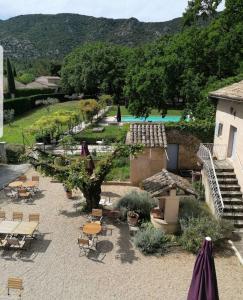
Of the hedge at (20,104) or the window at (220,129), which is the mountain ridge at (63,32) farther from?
the window at (220,129)

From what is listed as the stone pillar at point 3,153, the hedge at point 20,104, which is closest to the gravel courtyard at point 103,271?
the stone pillar at point 3,153

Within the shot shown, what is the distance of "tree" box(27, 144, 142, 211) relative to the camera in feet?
49.4

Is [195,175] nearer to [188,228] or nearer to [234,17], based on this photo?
[188,228]

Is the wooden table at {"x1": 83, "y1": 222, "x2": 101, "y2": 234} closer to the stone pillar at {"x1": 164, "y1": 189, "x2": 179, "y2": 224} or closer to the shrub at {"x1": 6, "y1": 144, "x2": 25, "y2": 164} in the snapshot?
the stone pillar at {"x1": 164, "y1": 189, "x2": 179, "y2": 224}

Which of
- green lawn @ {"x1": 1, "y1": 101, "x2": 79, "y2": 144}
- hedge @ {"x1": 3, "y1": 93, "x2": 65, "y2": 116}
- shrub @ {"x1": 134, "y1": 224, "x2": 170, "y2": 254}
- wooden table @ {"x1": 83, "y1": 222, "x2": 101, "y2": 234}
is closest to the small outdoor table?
wooden table @ {"x1": 83, "y1": 222, "x2": 101, "y2": 234}

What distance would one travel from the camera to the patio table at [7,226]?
1363 centimetres

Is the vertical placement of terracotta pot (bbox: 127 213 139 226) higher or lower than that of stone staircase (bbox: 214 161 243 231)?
lower

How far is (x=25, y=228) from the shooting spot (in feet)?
45.5

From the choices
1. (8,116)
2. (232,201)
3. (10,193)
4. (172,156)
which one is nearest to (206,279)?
(232,201)

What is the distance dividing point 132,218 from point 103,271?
12.2 ft

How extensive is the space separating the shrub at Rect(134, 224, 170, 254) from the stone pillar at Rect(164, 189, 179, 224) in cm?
83

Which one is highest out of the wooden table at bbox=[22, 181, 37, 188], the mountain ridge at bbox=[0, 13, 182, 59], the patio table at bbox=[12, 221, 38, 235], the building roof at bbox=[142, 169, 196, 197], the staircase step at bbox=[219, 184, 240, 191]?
the mountain ridge at bbox=[0, 13, 182, 59]

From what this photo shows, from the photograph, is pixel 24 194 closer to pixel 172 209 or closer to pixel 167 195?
pixel 167 195

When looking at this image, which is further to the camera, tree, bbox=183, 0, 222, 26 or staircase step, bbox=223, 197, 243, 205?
tree, bbox=183, 0, 222, 26
